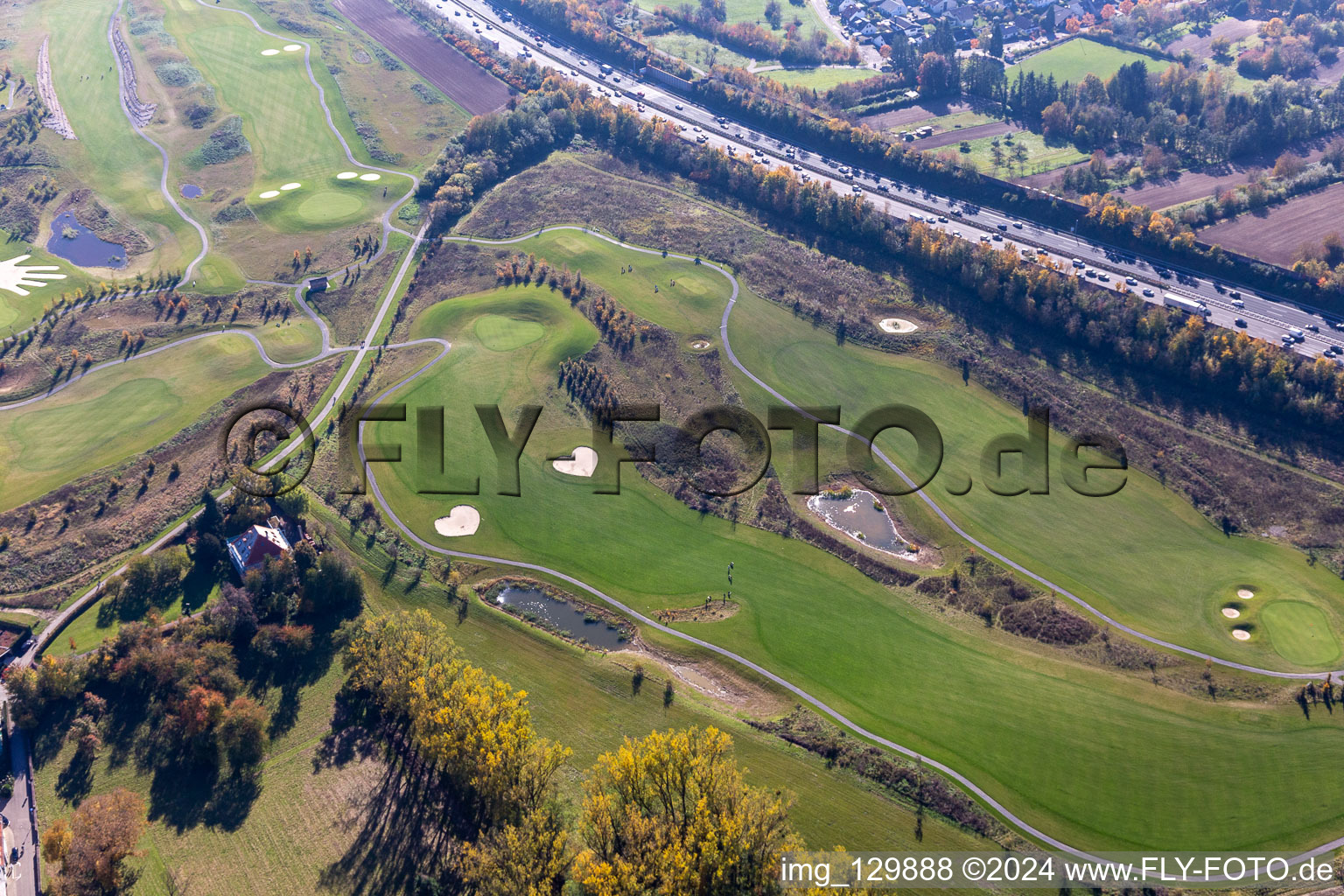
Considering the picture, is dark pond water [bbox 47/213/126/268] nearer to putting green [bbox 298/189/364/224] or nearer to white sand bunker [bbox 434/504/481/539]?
putting green [bbox 298/189/364/224]

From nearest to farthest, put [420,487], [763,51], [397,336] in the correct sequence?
[420,487], [397,336], [763,51]

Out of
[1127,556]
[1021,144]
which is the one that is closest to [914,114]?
[1021,144]

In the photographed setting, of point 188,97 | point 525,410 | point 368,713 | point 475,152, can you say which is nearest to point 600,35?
point 475,152

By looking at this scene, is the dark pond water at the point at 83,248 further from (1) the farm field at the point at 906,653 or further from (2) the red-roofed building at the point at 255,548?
(2) the red-roofed building at the point at 255,548

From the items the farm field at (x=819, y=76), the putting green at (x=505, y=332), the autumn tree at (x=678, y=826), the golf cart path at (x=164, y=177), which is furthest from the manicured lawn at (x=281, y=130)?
the autumn tree at (x=678, y=826)

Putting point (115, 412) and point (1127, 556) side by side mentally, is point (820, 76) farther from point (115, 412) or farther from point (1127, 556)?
point (115, 412)

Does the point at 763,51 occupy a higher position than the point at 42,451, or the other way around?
the point at 763,51

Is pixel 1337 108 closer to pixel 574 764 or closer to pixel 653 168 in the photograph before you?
pixel 653 168
